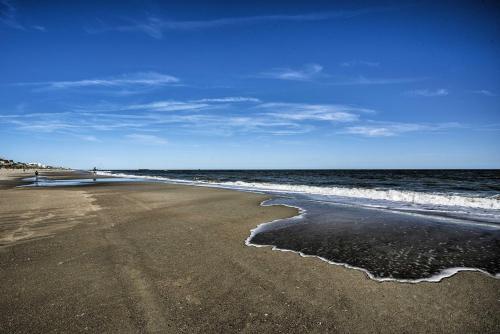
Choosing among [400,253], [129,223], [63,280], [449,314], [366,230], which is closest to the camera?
[449,314]

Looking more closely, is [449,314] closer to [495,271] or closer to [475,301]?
[475,301]

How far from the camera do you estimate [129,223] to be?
1077 centimetres

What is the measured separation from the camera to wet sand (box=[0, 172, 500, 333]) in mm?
4016

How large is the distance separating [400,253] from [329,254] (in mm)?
1905

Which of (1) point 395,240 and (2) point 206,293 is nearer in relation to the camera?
(2) point 206,293

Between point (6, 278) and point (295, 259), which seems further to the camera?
point (295, 259)

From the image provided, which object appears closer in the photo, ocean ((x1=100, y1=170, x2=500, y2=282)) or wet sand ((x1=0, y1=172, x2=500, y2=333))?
wet sand ((x1=0, y1=172, x2=500, y2=333))

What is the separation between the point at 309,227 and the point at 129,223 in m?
6.99

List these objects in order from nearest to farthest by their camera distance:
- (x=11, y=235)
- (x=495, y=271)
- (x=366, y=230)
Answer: (x=495, y=271), (x=11, y=235), (x=366, y=230)

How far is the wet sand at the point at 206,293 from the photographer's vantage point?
402 cm

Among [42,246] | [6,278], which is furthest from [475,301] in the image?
[42,246]

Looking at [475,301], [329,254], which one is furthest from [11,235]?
[475,301]

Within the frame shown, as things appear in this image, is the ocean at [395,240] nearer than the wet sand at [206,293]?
No

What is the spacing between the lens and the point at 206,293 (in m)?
4.94
